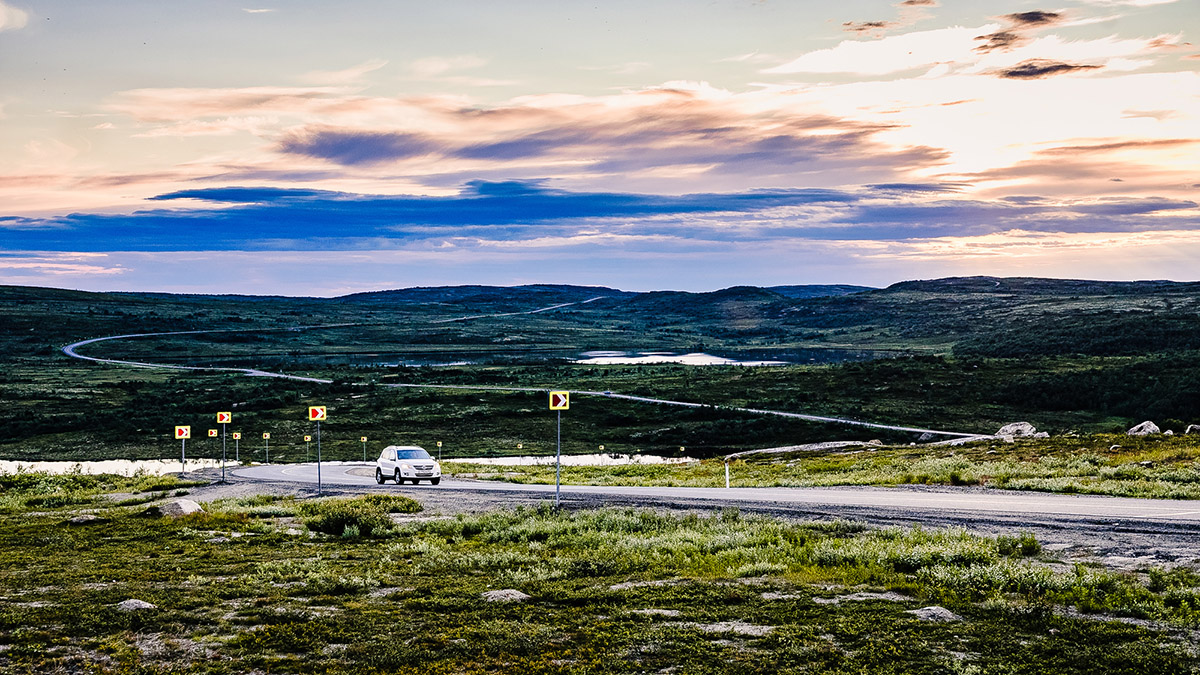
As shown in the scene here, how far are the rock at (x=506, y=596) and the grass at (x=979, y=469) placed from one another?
1788 centimetres

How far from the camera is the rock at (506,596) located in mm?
13336

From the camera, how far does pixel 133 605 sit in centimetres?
1281

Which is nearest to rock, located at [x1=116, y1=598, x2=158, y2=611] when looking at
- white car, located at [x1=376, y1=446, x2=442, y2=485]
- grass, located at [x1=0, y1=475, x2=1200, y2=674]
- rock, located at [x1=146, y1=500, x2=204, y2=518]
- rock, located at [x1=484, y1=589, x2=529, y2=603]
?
grass, located at [x1=0, y1=475, x2=1200, y2=674]

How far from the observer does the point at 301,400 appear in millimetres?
97812

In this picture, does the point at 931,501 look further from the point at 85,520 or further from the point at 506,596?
the point at 85,520

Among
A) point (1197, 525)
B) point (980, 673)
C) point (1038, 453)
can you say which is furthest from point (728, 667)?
point (1038, 453)

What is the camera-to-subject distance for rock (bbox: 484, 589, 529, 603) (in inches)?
525

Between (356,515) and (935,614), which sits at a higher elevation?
(935,614)

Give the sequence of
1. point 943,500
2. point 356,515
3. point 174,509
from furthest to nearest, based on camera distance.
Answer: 1. point 174,509
2. point 943,500
3. point 356,515

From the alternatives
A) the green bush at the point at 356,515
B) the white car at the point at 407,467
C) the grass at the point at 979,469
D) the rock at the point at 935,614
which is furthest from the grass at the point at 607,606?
the white car at the point at 407,467

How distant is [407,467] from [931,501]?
76.8 feet

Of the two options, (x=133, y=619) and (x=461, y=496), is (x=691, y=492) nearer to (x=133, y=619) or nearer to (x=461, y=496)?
(x=461, y=496)

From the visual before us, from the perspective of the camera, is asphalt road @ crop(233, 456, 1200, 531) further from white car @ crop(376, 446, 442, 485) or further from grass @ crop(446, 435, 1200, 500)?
white car @ crop(376, 446, 442, 485)

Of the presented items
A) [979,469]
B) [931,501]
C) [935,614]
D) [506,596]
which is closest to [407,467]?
[979,469]
